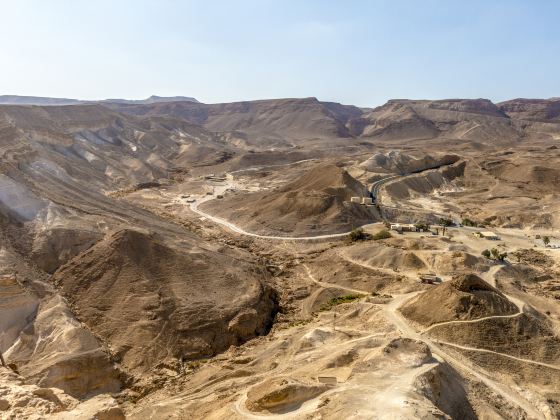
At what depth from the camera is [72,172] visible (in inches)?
2864

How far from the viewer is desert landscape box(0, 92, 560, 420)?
69.8 feet

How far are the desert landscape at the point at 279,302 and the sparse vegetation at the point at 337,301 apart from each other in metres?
0.20

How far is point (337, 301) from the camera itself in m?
35.2

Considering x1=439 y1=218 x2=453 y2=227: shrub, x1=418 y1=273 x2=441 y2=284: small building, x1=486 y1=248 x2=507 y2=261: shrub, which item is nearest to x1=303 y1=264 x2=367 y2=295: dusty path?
x1=418 y1=273 x2=441 y2=284: small building

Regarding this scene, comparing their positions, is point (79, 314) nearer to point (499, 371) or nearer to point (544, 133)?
point (499, 371)

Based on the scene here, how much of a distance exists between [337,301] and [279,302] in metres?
4.44

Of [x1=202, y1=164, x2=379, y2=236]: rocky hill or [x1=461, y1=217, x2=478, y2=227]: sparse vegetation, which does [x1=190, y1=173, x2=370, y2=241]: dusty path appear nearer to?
[x1=202, y1=164, x2=379, y2=236]: rocky hill

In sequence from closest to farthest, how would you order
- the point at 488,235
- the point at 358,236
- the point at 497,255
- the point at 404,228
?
the point at 497,255 < the point at 358,236 < the point at 488,235 < the point at 404,228

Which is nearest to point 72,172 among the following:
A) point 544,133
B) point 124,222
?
point 124,222

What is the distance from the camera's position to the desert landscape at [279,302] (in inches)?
837

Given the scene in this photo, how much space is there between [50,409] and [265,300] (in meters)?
22.1

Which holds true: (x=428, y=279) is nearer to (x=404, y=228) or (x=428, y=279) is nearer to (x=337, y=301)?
(x=337, y=301)

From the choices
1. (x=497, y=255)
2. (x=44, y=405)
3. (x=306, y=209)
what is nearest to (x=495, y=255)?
(x=497, y=255)

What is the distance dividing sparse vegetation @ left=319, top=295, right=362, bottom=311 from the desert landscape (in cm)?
20
